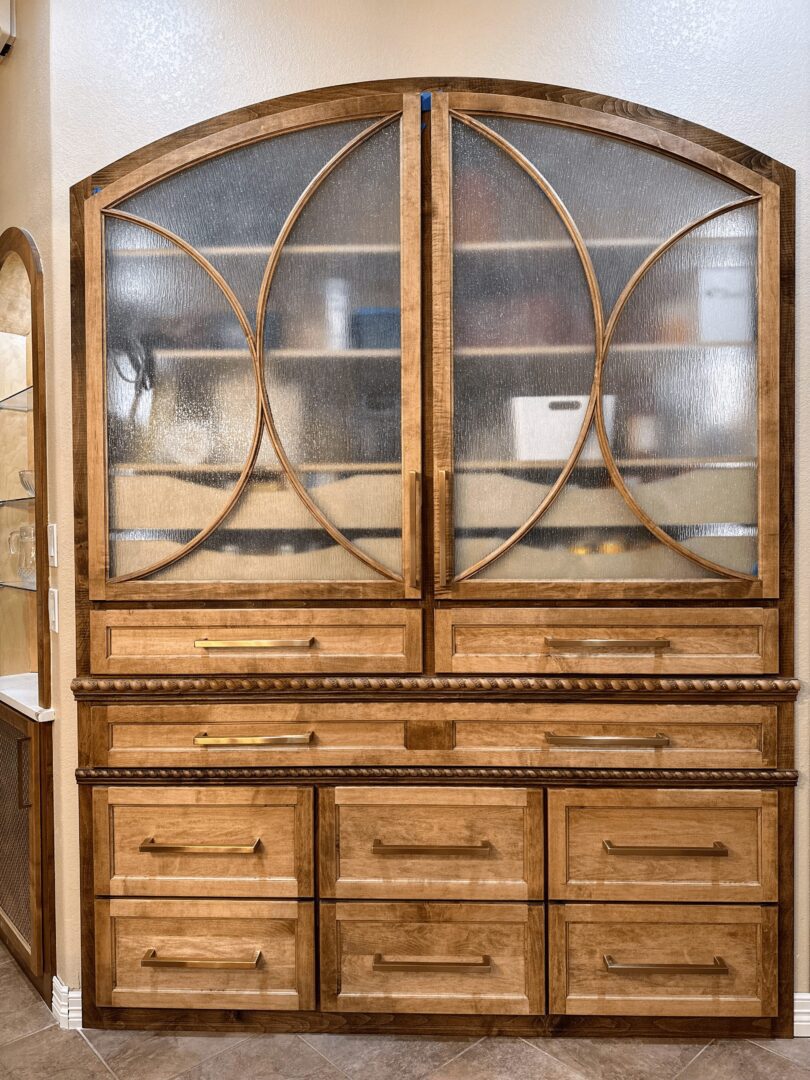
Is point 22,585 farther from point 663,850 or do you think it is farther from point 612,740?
point 663,850

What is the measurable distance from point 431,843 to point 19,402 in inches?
69.5

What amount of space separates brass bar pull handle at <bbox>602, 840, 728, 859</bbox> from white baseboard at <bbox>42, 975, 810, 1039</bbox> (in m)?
0.45

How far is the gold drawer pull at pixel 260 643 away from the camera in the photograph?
5.91 ft

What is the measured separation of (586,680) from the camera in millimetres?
1788

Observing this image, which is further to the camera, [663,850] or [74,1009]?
[74,1009]

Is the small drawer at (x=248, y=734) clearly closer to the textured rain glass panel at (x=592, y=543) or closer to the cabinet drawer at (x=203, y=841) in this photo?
the cabinet drawer at (x=203, y=841)

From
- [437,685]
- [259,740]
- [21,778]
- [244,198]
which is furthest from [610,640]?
[21,778]

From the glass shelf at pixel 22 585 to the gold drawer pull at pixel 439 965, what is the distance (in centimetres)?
138

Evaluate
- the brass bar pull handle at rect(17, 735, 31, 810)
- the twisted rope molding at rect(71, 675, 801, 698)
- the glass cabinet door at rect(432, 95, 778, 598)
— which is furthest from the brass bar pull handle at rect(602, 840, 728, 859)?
the brass bar pull handle at rect(17, 735, 31, 810)

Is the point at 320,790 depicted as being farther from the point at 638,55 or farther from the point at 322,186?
the point at 638,55

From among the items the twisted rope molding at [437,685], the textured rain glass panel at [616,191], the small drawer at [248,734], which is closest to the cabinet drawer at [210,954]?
the small drawer at [248,734]

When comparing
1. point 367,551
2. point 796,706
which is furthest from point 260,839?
point 796,706
